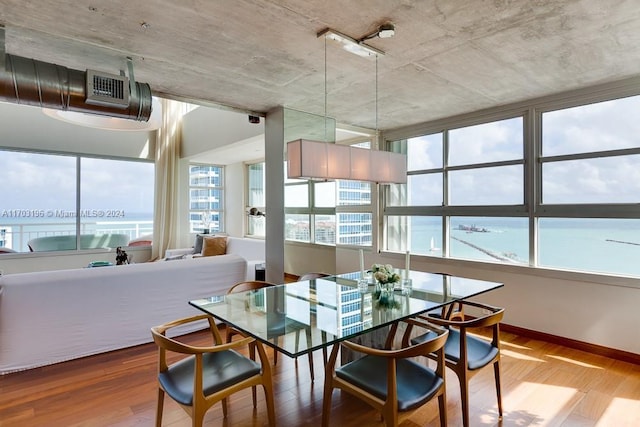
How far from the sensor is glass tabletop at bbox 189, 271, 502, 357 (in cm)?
179

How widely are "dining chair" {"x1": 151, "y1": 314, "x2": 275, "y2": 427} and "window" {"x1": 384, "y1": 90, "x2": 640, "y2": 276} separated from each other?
3274 mm

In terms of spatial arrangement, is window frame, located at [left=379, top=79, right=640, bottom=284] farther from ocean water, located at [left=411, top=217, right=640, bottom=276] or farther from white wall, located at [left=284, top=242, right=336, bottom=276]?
white wall, located at [left=284, top=242, right=336, bottom=276]

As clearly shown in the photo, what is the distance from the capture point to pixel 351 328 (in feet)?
6.11

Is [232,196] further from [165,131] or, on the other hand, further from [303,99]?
[303,99]

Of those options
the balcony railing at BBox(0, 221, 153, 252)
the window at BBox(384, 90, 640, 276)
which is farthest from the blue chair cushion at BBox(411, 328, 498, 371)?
the balcony railing at BBox(0, 221, 153, 252)

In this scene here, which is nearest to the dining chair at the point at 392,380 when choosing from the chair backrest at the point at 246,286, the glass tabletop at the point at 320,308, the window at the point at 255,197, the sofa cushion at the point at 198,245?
the glass tabletop at the point at 320,308

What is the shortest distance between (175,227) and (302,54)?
5.53 m

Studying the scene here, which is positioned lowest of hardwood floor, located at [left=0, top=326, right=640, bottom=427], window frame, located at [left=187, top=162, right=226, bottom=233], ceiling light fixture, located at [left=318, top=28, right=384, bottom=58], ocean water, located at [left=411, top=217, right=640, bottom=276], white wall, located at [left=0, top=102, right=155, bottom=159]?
hardwood floor, located at [left=0, top=326, right=640, bottom=427]

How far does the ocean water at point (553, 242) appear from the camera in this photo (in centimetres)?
328

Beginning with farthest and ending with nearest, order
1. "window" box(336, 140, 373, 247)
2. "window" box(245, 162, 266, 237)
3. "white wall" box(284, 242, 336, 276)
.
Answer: "window" box(245, 162, 266, 237) → "window" box(336, 140, 373, 247) → "white wall" box(284, 242, 336, 276)

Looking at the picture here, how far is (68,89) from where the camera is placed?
2.55 m

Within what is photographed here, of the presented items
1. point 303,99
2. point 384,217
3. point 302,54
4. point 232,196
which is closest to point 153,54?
point 302,54

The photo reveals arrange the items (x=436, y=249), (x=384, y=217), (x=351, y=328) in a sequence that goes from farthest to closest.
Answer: (x=384, y=217), (x=436, y=249), (x=351, y=328)

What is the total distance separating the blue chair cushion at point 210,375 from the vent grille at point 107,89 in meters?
2.00
